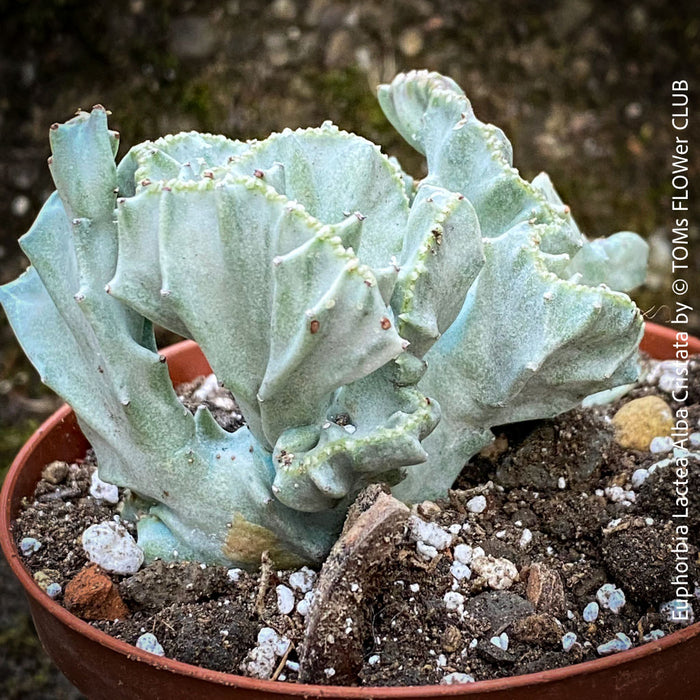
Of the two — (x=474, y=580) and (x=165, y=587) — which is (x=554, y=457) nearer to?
(x=474, y=580)

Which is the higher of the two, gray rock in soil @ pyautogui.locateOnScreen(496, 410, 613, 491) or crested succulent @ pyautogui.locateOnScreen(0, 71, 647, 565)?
crested succulent @ pyautogui.locateOnScreen(0, 71, 647, 565)

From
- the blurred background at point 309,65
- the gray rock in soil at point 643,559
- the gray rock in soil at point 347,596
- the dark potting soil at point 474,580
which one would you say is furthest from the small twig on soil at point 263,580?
the blurred background at point 309,65

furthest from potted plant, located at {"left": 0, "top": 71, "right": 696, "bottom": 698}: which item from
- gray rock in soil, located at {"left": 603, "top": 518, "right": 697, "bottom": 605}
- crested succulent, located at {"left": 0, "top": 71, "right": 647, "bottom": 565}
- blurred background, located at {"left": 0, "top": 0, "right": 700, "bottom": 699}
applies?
blurred background, located at {"left": 0, "top": 0, "right": 700, "bottom": 699}

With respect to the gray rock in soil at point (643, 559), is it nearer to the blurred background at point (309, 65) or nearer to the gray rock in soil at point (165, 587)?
the gray rock in soil at point (165, 587)

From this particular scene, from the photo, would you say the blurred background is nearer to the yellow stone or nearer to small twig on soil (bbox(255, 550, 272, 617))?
the yellow stone

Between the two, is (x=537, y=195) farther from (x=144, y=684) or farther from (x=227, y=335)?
(x=144, y=684)

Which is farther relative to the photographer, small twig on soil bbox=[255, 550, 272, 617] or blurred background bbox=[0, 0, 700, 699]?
blurred background bbox=[0, 0, 700, 699]

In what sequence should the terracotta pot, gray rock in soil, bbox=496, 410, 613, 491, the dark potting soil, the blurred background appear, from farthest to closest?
the blurred background < gray rock in soil, bbox=496, 410, 613, 491 < the dark potting soil < the terracotta pot
